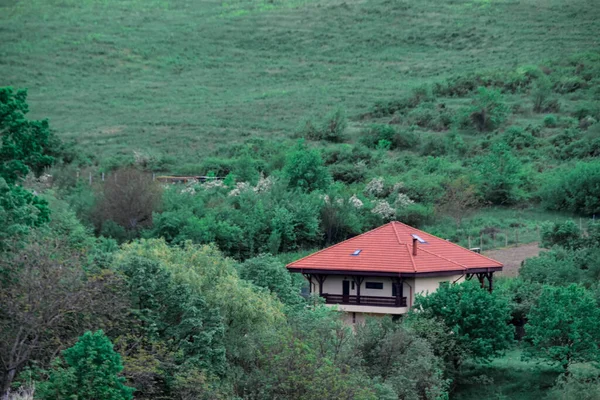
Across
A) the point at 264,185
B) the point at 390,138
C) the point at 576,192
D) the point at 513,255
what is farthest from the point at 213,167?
the point at 513,255

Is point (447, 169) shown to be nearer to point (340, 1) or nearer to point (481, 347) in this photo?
point (481, 347)

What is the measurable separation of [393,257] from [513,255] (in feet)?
40.9

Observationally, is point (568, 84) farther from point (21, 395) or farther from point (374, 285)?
point (21, 395)

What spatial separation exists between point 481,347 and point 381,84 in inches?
2776

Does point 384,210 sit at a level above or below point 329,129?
below

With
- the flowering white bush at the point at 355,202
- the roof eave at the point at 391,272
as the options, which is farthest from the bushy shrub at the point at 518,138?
the roof eave at the point at 391,272

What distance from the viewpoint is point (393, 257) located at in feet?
159

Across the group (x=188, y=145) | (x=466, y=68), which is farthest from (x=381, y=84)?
(x=188, y=145)

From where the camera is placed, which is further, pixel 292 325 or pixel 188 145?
pixel 188 145

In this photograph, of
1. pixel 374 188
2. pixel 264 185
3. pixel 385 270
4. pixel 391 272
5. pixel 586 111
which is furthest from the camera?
pixel 586 111

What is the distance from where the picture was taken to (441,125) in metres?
92.2

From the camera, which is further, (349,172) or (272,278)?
(349,172)

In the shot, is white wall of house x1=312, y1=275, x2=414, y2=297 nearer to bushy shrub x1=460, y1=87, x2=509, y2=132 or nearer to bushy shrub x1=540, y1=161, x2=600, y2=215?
bushy shrub x1=540, y1=161, x2=600, y2=215

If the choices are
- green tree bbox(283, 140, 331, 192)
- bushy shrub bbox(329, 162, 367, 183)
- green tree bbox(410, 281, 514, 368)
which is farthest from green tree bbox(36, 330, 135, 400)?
bushy shrub bbox(329, 162, 367, 183)
